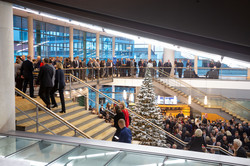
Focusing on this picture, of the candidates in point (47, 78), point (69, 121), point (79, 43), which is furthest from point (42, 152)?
point (79, 43)

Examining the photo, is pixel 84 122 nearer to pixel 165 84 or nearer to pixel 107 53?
pixel 165 84

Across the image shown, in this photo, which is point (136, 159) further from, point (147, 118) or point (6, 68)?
point (147, 118)

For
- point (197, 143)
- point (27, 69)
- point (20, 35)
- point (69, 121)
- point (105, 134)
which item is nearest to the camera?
point (197, 143)

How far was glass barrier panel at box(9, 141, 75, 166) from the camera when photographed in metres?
4.01

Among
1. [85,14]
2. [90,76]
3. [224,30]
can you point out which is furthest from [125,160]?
[90,76]

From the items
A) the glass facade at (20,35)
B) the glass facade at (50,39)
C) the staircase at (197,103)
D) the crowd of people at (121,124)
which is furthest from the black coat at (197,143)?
the glass facade at (50,39)

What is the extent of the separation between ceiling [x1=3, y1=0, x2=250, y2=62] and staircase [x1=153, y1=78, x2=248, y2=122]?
14.7 meters

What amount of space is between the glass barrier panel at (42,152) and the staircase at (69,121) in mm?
2549

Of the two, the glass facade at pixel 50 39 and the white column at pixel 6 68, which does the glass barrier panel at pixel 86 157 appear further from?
the glass facade at pixel 50 39

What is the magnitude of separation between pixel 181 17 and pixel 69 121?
224 inches

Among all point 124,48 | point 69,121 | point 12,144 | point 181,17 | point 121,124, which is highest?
point 124,48

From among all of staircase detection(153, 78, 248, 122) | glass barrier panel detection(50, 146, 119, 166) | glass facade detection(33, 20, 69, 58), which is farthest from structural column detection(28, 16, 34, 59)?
glass barrier panel detection(50, 146, 119, 166)

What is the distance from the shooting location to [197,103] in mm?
19000

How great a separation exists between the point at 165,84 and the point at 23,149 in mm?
16776
